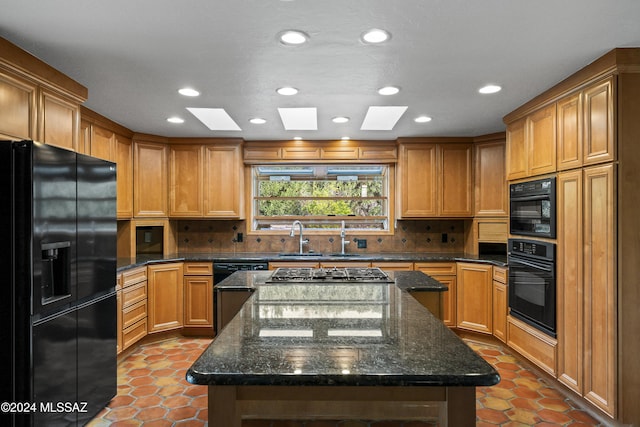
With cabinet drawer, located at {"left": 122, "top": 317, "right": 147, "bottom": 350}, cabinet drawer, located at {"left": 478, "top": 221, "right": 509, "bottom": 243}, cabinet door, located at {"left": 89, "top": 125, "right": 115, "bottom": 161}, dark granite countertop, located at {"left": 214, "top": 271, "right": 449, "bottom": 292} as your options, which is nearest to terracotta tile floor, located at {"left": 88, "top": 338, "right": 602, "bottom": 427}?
cabinet drawer, located at {"left": 122, "top": 317, "right": 147, "bottom": 350}

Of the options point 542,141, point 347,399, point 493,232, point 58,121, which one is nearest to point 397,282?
point 347,399

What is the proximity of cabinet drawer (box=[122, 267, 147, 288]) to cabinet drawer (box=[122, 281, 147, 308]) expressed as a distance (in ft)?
0.16

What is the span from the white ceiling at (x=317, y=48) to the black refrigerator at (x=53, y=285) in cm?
67

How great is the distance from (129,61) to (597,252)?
3.30 meters

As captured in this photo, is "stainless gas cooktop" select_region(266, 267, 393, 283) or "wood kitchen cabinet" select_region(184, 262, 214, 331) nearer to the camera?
"stainless gas cooktop" select_region(266, 267, 393, 283)

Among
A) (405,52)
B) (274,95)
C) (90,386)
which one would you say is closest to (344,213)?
(274,95)

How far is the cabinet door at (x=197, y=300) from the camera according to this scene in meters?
4.45

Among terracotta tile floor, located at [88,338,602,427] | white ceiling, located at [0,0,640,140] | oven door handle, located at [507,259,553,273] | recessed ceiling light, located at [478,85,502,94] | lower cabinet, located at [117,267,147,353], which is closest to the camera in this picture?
white ceiling, located at [0,0,640,140]

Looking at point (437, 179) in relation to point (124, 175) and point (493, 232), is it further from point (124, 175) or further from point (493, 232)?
point (124, 175)

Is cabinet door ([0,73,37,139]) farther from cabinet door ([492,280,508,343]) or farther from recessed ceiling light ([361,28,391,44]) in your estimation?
cabinet door ([492,280,508,343])

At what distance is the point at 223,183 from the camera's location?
15.6ft

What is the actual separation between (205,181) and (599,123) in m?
3.96

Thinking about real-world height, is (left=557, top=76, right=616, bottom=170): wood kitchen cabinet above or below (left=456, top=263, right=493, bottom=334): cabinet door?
above

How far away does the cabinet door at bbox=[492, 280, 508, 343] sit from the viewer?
3.89m
